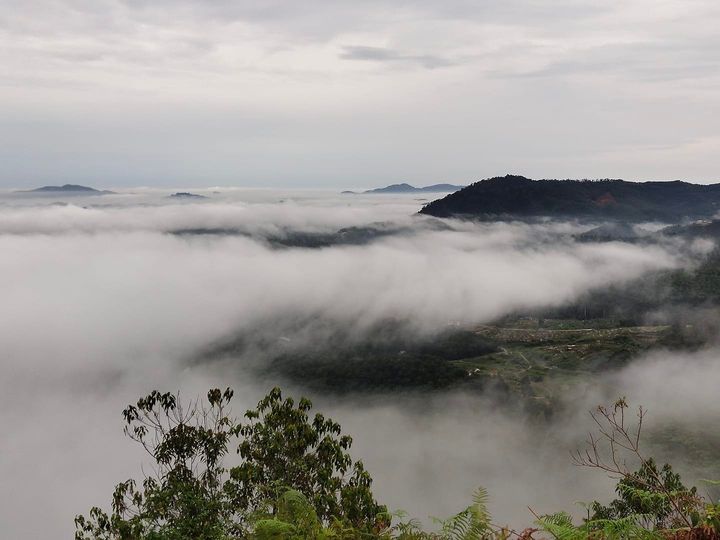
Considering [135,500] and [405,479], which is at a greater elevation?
[135,500]

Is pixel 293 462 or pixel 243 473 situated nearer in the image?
pixel 243 473

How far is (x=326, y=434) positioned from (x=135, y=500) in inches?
371

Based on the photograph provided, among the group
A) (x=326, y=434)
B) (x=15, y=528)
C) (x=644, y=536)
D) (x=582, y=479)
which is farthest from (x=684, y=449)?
(x=15, y=528)

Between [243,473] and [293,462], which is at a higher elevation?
[293,462]

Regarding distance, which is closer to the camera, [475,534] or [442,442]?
[475,534]

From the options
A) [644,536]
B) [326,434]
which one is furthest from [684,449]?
[644,536]

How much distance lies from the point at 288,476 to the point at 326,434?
111 inches

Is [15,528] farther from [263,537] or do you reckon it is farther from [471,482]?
[263,537]

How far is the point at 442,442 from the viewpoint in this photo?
193 metres

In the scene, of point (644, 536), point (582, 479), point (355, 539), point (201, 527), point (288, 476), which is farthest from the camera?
point (582, 479)

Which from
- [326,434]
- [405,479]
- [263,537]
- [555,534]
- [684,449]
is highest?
[555,534]

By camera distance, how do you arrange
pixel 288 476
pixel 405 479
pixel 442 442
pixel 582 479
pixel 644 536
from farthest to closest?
pixel 442 442
pixel 405 479
pixel 582 479
pixel 288 476
pixel 644 536

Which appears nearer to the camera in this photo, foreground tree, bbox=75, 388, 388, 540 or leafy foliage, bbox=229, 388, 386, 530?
foreground tree, bbox=75, 388, 388, 540

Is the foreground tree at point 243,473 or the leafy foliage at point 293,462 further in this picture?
the leafy foliage at point 293,462
